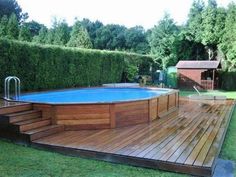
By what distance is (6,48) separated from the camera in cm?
1091

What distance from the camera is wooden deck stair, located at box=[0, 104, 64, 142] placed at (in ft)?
20.1

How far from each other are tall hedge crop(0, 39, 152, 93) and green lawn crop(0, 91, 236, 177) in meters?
5.90

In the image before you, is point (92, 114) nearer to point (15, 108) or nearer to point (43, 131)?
point (43, 131)

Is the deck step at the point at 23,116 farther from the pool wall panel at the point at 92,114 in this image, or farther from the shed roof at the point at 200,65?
the shed roof at the point at 200,65

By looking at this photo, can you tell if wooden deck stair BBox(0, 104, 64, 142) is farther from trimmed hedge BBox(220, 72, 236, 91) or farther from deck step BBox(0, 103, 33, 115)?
trimmed hedge BBox(220, 72, 236, 91)

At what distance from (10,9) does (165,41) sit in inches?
799

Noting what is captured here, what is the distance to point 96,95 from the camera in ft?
44.1

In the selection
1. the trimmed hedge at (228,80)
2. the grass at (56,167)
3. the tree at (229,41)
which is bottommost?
the grass at (56,167)

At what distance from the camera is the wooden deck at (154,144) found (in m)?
4.79

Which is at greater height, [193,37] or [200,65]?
[193,37]

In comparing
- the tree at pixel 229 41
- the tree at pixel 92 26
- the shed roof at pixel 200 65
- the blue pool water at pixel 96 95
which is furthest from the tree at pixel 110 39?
the blue pool water at pixel 96 95

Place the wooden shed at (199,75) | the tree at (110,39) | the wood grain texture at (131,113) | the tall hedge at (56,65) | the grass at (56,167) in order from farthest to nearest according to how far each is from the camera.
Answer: the tree at (110,39) → the wooden shed at (199,75) → the tall hedge at (56,65) → the wood grain texture at (131,113) → the grass at (56,167)

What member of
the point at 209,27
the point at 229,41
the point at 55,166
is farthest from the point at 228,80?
the point at 55,166

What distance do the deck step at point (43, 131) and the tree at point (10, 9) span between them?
31501mm
